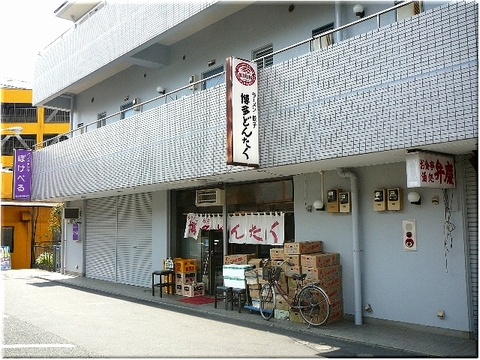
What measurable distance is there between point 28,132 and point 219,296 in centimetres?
3244

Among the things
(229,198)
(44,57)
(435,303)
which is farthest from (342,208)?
(44,57)

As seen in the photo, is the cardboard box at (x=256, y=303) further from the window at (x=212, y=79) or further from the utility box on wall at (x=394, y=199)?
the window at (x=212, y=79)

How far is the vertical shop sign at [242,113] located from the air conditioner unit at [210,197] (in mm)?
3949

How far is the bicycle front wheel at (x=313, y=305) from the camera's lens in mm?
9945

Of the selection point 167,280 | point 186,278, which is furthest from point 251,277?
point 167,280

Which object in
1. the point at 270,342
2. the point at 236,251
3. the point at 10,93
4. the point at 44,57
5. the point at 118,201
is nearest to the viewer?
the point at 270,342

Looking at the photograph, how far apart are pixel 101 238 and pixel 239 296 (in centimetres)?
1083

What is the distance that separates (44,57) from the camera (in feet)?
71.6

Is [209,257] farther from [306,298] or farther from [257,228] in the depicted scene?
[306,298]

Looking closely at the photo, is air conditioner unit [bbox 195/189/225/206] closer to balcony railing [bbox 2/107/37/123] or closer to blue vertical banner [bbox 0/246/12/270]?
blue vertical banner [bbox 0/246/12/270]

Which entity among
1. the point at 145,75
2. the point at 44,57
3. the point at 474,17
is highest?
the point at 44,57

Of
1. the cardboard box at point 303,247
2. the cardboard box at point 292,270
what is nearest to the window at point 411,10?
the cardboard box at point 303,247

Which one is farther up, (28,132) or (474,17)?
(28,132)

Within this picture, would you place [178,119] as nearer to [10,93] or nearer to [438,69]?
[438,69]
